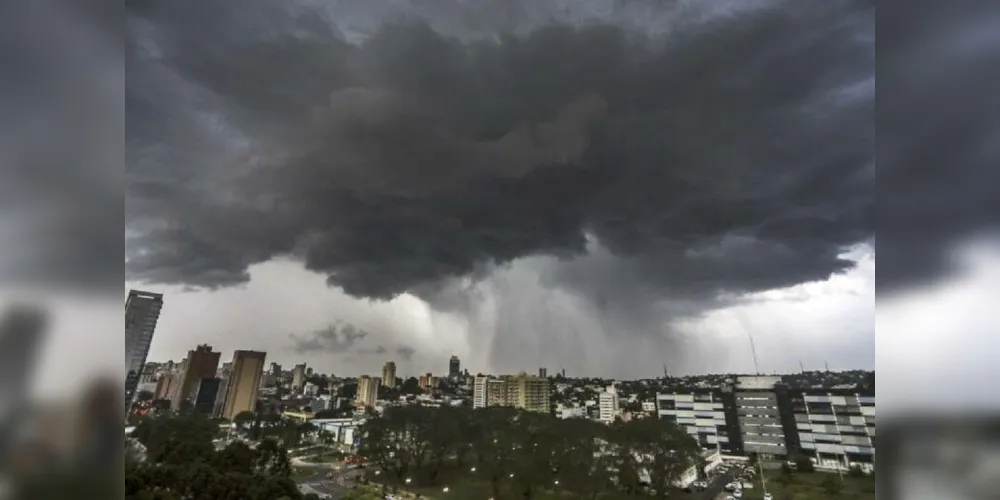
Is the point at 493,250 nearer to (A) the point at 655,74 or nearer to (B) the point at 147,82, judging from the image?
(A) the point at 655,74

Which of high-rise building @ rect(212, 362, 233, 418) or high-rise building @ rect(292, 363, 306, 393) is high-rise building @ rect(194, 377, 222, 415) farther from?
high-rise building @ rect(292, 363, 306, 393)

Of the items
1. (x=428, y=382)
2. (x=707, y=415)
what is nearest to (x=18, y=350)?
(x=428, y=382)

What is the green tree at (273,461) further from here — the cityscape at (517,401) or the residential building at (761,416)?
the residential building at (761,416)

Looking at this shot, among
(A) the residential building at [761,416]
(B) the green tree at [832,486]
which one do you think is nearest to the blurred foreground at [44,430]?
(A) the residential building at [761,416]

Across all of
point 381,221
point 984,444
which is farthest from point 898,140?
point 381,221

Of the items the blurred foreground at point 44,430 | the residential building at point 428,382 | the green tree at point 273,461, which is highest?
the residential building at point 428,382

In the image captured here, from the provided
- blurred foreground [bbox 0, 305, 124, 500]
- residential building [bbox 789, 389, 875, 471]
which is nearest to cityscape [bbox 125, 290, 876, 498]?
residential building [bbox 789, 389, 875, 471]
